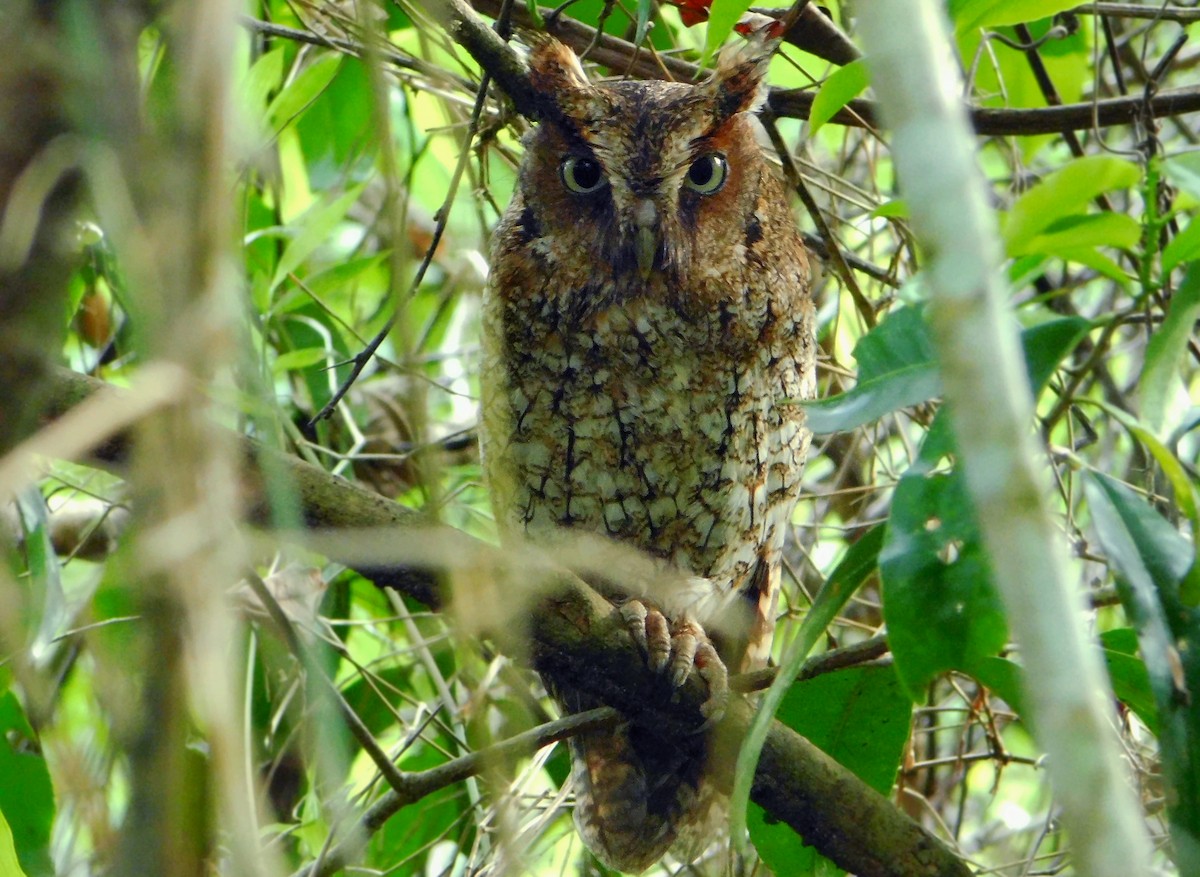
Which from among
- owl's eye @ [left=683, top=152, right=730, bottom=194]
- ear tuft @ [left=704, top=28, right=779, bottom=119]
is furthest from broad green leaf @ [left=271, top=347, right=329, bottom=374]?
ear tuft @ [left=704, top=28, right=779, bottom=119]

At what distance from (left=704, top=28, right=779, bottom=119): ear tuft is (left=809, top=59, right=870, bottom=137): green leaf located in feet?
2.17

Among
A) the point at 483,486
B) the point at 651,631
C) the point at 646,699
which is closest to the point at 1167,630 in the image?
the point at 646,699

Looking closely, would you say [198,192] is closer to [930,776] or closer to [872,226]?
[872,226]

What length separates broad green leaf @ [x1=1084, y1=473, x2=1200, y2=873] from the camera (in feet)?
2.88

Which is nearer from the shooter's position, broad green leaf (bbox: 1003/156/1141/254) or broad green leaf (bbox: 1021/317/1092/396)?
broad green leaf (bbox: 1003/156/1141/254)

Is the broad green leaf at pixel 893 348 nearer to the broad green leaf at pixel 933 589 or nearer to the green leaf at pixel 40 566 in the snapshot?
the broad green leaf at pixel 933 589

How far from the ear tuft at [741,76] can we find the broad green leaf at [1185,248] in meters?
1.15

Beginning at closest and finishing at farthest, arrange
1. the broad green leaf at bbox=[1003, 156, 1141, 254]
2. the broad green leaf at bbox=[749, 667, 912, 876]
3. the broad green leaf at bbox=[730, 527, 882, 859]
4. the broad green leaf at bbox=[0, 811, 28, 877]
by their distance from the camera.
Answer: the broad green leaf at bbox=[1003, 156, 1141, 254] → the broad green leaf at bbox=[730, 527, 882, 859] → the broad green leaf at bbox=[0, 811, 28, 877] → the broad green leaf at bbox=[749, 667, 912, 876]

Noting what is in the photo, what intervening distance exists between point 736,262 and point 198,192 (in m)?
1.51

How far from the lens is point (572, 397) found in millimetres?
2014

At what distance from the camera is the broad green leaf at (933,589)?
90 cm

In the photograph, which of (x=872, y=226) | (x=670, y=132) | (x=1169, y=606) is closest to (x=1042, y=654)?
(x=1169, y=606)

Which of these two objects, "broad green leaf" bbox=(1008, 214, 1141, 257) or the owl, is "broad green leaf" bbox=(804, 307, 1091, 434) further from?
the owl

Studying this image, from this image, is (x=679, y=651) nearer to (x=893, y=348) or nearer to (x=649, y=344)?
(x=649, y=344)
